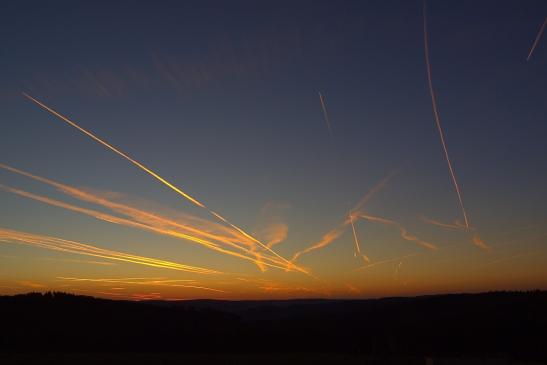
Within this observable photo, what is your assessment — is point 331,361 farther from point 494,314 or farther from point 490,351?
point 494,314

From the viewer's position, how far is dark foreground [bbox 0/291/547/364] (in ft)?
125

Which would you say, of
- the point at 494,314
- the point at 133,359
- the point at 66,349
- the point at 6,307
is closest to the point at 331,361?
the point at 133,359

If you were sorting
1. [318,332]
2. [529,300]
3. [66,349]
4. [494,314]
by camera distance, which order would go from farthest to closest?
[529,300], [494,314], [318,332], [66,349]

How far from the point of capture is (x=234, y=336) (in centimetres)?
5094

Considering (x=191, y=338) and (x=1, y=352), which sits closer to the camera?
(x=1, y=352)

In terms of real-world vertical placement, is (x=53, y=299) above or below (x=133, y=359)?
above

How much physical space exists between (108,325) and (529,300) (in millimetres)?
52723

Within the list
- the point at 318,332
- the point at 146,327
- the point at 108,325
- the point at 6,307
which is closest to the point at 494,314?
the point at 318,332

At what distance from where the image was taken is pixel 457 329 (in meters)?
55.1

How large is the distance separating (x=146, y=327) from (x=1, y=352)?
67.1 feet

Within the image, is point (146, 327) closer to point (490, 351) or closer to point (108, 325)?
point (108, 325)

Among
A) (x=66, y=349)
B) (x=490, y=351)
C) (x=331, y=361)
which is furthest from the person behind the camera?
(x=490, y=351)

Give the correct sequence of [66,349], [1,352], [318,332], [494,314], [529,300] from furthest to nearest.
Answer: [529,300] → [494,314] → [318,332] → [66,349] → [1,352]

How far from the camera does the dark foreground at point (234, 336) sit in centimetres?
3800
